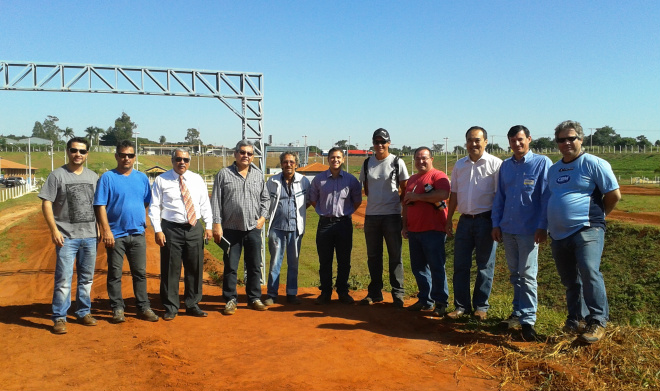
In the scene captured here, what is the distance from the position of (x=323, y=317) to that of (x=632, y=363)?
10.4 feet

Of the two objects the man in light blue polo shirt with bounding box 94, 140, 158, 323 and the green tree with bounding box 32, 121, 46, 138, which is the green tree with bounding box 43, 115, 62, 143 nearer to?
the green tree with bounding box 32, 121, 46, 138

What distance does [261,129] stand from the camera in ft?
33.5

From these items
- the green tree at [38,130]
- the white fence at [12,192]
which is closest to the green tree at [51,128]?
the green tree at [38,130]

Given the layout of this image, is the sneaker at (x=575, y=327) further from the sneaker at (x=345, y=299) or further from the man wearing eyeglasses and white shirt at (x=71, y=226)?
the man wearing eyeglasses and white shirt at (x=71, y=226)

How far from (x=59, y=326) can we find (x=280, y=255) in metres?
2.63

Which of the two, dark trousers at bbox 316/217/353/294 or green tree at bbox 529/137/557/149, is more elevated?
green tree at bbox 529/137/557/149

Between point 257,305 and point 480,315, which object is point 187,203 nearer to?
point 257,305

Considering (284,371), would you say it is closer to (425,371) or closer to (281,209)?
(425,371)

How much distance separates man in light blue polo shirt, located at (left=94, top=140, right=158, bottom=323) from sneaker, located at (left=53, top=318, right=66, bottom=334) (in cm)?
53

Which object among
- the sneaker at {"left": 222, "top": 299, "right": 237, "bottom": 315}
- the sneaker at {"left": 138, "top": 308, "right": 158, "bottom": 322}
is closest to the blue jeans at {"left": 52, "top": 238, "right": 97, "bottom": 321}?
the sneaker at {"left": 138, "top": 308, "right": 158, "bottom": 322}

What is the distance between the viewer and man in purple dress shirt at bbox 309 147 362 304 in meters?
6.62

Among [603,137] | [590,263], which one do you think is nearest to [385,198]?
[590,263]

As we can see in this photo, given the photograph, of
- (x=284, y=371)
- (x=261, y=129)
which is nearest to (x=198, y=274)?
(x=284, y=371)

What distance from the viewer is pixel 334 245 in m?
6.80
